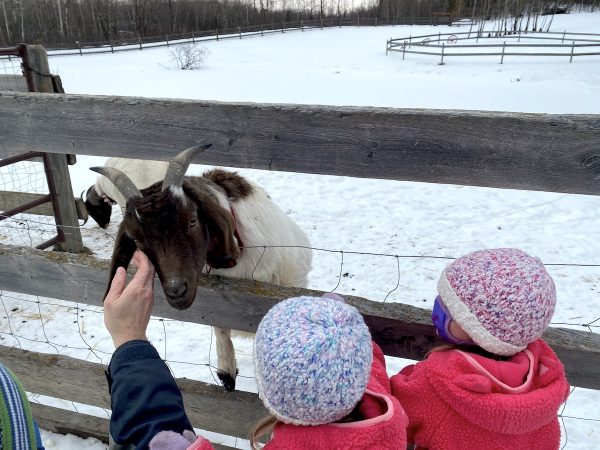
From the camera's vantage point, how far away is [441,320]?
1.69 metres

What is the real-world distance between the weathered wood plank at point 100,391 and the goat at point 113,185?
2.12m

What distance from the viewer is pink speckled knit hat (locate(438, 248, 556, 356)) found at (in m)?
1.43

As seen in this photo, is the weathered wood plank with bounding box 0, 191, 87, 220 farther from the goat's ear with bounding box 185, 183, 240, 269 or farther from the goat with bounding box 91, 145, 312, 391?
the goat's ear with bounding box 185, 183, 240, 269

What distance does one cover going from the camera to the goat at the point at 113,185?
493 cm

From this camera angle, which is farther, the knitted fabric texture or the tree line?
the tree line

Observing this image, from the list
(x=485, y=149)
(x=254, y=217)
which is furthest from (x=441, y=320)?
(x=254, y=217)

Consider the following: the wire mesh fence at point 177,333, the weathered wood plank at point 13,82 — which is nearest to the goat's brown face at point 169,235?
the wire mesh fence at point 177,333

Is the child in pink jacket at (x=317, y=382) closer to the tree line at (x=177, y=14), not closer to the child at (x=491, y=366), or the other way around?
the child at (x=491, y=366)

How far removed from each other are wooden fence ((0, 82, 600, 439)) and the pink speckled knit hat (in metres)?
0.48

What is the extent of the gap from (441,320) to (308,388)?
709 millimetres

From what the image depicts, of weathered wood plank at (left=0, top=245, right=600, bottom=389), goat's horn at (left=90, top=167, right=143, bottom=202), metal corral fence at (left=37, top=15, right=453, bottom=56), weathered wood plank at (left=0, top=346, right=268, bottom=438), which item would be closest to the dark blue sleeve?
weathered wood plank at (left=0, top=245, right=600, bottom=389)

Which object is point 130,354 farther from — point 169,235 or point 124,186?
point 124,186

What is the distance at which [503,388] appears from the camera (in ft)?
4.94

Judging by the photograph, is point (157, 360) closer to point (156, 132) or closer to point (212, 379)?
point (156, 132)
